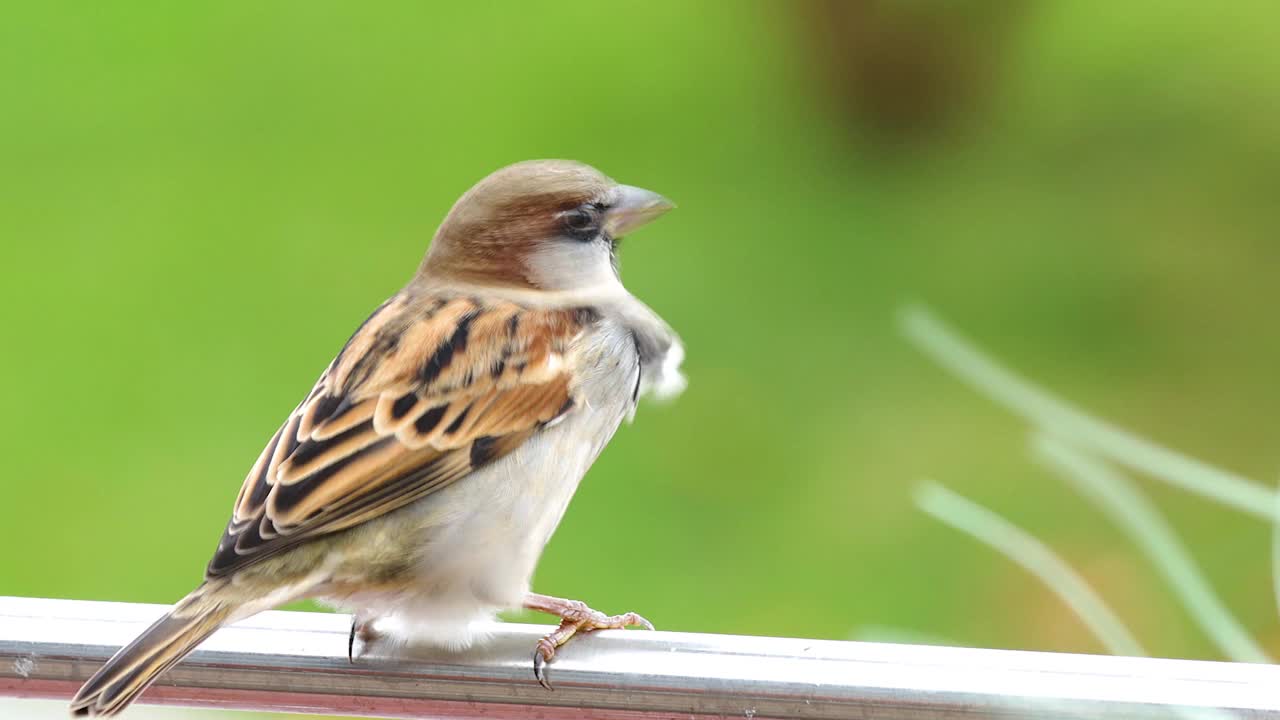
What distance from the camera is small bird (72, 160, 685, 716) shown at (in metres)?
0.91

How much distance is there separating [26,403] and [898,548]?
1236 mm

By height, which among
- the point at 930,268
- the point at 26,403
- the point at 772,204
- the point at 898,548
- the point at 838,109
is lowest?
the point at 898,548

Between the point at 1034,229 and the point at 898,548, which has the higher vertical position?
the point at 1034,229

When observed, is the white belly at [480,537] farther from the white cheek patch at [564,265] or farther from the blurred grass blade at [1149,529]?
the blurred grass blade at [1149,529]

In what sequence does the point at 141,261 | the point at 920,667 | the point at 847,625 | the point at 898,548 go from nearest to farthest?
1. the point at 920,667
2. the point at 847,625
3. the point at 898,548
4. the point at 141,261

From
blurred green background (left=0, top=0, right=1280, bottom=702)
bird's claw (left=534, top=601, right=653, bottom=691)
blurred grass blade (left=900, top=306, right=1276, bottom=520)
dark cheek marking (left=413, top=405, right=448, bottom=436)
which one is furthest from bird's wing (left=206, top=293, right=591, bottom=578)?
blurred grass blade (left=900, top=306, right=1276, bottom=520)

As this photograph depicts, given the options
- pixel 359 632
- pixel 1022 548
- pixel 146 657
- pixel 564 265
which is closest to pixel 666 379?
pixel 564 265

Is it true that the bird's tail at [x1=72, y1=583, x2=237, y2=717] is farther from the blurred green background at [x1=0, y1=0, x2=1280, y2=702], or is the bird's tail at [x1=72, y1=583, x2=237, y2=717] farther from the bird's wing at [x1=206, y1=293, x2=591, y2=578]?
the blurred green background at [x1=0, y1=0, x2=1280, y2=702]

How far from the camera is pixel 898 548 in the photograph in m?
2.15

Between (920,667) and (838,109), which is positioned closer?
(920,667)

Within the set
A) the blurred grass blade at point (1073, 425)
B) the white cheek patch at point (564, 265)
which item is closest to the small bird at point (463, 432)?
the white cheek patch at point (564, 265)

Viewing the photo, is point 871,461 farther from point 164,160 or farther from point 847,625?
point 164,160

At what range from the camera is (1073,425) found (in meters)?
2.20

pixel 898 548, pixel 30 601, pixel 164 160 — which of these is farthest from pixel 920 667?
pixel 164 160
